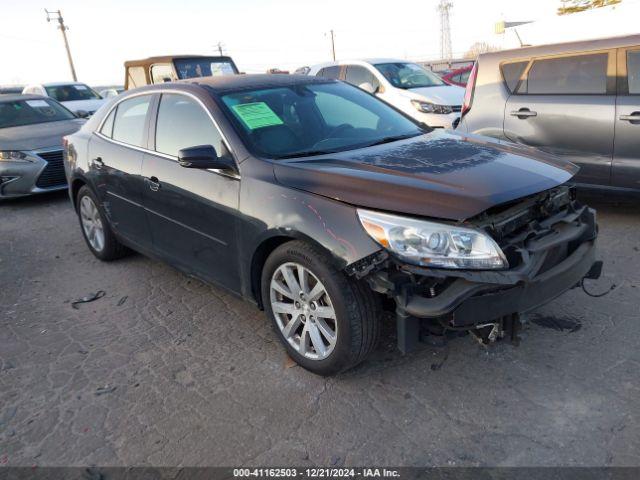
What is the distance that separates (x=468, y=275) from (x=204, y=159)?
1.64m

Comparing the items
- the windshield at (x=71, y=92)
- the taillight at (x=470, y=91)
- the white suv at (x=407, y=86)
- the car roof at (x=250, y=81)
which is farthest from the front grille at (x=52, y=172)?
the windshield at (x=71, y=92)

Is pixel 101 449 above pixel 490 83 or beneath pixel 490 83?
beneath

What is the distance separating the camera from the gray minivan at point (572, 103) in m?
4.83

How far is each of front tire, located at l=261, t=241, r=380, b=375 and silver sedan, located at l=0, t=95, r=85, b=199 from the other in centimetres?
592

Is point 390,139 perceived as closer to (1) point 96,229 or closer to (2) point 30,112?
(1) point 96,229

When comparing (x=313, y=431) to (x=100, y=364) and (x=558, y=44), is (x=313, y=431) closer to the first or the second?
(x=100, y=364)

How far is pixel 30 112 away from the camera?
8.91m

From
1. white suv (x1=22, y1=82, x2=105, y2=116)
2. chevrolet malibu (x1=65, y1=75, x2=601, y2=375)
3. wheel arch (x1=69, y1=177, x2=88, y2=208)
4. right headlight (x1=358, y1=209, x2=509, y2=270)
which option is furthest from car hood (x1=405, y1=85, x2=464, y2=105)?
white suv (x1=22, y1=82, x2=105, y2=116)

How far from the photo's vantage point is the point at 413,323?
8.42 ft

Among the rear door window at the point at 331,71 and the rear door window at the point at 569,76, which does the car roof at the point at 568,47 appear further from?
the rear door window at the point at 331,71

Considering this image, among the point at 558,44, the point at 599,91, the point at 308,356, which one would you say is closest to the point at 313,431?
the point at 308,356

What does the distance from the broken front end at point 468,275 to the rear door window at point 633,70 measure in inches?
119

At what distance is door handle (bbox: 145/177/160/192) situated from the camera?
12.3ft

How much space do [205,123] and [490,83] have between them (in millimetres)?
3625
